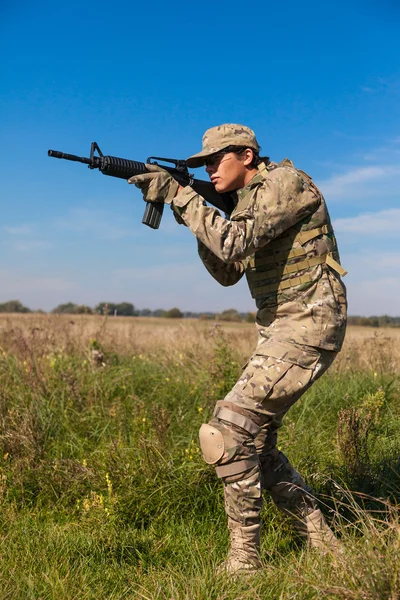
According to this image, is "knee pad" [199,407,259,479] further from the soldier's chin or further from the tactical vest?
the soldier's chin

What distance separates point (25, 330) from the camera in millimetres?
8250

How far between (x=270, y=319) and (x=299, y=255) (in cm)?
42

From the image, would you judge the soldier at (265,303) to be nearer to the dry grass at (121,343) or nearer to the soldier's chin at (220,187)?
the soldier's chin at (220,187)

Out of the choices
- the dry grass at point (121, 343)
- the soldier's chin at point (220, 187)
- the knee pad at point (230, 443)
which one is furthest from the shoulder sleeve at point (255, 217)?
the dry grass at point (121, 343)

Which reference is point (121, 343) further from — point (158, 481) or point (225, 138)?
point (225, 138)

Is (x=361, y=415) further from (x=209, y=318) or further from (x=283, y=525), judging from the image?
(x=209, y=318)

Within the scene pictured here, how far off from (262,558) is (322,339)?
4.10 feet

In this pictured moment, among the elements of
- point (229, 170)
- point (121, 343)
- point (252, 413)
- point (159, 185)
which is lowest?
point (252, 413)

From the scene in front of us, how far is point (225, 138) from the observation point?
348 cm

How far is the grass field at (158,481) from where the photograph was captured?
2.68 m

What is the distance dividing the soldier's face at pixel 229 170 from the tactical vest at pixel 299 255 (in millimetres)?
145

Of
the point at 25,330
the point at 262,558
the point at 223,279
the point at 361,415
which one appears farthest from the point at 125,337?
the point at 262,558

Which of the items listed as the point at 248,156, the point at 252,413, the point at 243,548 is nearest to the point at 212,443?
the point at 252,413

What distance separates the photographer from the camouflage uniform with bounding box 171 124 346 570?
123 inches
